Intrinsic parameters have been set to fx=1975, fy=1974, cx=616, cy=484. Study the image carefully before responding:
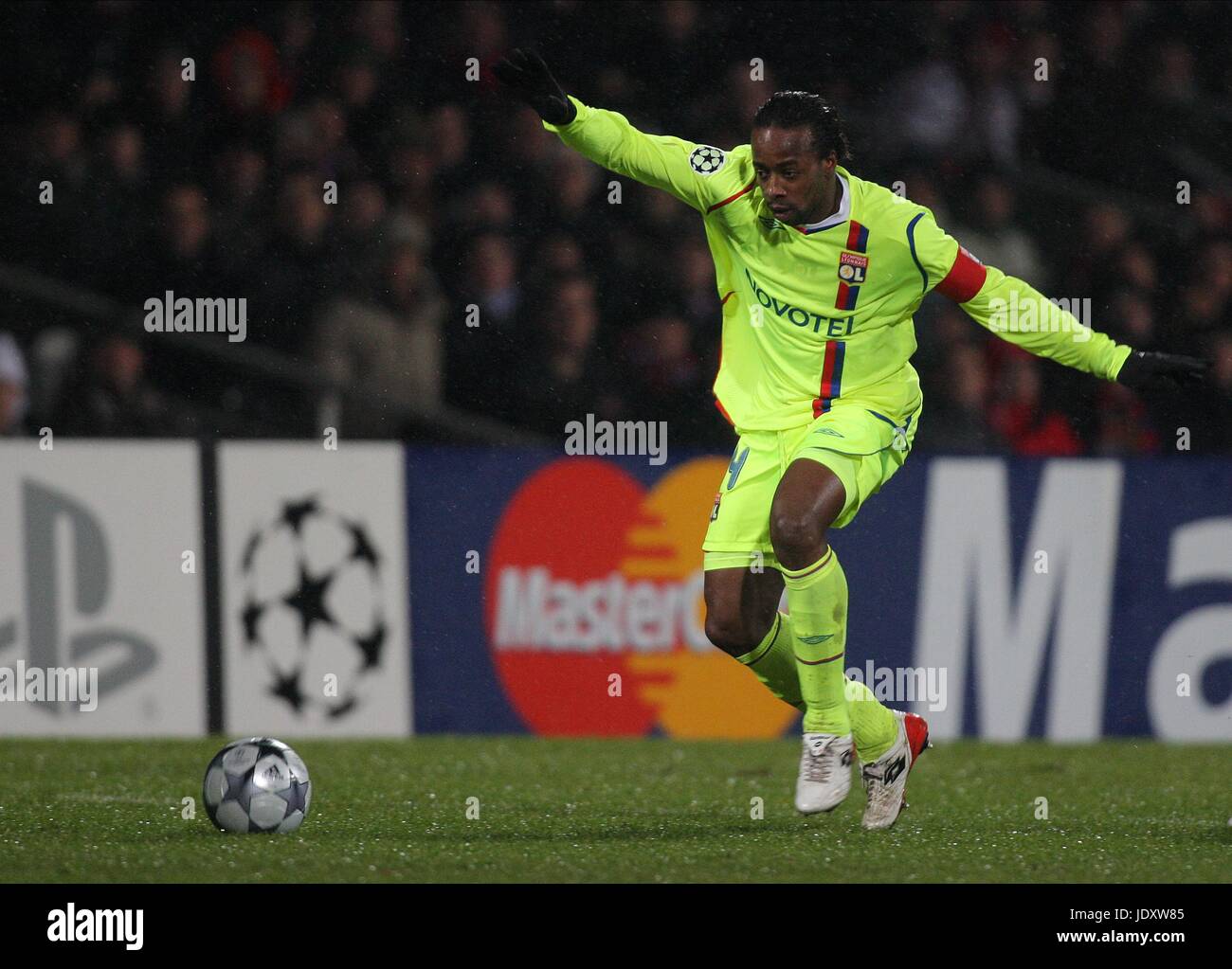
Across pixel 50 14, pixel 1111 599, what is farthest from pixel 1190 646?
pixel 50 14

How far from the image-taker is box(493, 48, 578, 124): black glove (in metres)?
5.56

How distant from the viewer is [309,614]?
8469mm

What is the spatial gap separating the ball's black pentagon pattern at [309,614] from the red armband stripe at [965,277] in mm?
3474

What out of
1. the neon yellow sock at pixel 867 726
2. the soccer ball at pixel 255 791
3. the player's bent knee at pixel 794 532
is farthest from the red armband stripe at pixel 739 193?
the soccer ball at pixel 255 791

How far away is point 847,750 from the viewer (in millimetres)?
5598

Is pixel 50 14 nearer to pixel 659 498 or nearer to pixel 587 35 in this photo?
pixel 587 35

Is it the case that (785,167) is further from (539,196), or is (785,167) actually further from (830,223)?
(539,196)

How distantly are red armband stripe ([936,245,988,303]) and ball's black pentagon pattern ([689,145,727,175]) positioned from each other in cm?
76

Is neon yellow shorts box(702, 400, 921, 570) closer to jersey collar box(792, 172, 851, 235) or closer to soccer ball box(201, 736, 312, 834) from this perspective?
jersey collar box(792, 172, 851, 235)

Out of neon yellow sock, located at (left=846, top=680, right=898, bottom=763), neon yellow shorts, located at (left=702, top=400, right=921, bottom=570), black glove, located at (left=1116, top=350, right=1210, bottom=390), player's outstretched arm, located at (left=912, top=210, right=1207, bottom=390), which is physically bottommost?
neon yellow sock, located at (left=846, top=680, right=898, bottom=763)

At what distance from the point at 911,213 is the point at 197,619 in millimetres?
3926

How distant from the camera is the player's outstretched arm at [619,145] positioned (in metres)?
5.59

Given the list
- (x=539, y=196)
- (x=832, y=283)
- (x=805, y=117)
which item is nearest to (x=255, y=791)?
(x=832, y=283)

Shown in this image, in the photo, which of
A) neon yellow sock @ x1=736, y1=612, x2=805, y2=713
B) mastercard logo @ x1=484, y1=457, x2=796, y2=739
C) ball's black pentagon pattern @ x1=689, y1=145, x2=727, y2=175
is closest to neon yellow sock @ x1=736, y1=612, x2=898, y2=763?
neon yellow sock @ x1=736, y1=612, x2=805, y2=713
